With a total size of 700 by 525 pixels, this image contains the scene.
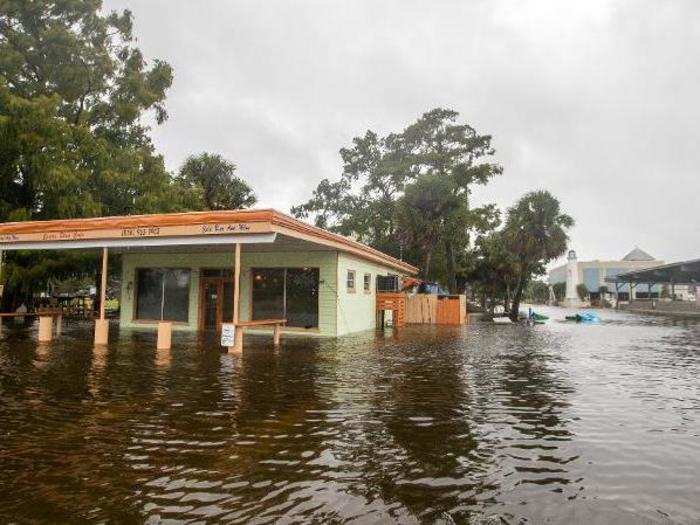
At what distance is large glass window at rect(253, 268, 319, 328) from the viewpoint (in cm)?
1794

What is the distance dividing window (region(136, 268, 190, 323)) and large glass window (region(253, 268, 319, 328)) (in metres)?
3.49

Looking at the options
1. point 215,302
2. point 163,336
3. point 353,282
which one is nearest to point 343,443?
point 163,336

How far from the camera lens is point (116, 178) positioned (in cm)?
2211

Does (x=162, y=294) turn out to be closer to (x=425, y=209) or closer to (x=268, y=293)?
(x=268, y=293)

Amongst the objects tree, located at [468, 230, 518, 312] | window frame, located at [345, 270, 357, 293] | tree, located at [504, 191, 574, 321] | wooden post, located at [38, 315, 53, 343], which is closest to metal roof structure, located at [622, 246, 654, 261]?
tree, located at [468, 230, 518, 312]

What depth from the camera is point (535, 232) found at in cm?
3684

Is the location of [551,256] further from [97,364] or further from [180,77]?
[97,364]

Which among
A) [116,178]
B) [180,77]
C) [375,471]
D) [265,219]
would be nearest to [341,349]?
[265,219]

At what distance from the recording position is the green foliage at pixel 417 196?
33438 millimetres

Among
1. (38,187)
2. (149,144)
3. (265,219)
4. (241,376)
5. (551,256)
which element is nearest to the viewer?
(241,376)

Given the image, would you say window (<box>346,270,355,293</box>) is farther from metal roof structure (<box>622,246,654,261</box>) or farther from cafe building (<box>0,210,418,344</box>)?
metal roof structure (<box>622,246,654,261</box>)

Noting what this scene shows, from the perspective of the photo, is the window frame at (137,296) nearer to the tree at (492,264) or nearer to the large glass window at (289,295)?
the large glass window at (289,295)

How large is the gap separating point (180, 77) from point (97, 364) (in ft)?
72.0

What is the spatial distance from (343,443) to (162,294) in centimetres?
1700
